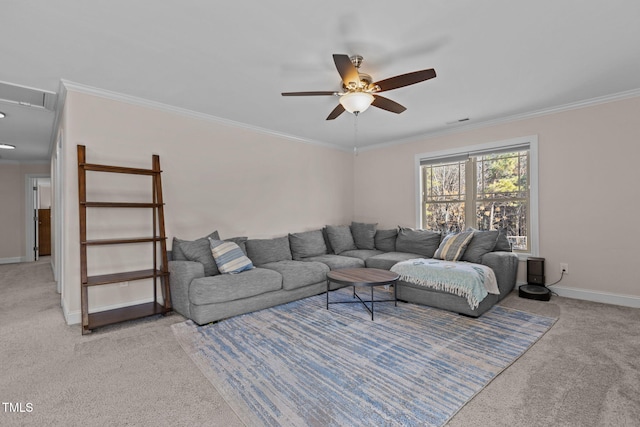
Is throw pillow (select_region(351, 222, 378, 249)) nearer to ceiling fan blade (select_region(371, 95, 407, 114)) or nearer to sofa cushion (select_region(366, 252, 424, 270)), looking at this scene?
sofa cushion (select_region(366, 252, 424, 270))

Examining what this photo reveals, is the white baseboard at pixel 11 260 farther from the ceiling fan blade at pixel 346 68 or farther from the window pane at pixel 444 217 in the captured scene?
the window pane at pixel 444 217

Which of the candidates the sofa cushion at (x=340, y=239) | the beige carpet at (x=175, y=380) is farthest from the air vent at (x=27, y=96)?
the sofa cushion at (x=340, y=239)

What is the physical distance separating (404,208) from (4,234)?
8884 millimetres

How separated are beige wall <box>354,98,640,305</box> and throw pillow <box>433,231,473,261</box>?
979 millimetres

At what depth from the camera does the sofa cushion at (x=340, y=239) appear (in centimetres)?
524

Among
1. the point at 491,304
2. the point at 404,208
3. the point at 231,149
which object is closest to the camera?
the point at 491,304

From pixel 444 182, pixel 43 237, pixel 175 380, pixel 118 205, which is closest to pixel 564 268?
pixel 444 182

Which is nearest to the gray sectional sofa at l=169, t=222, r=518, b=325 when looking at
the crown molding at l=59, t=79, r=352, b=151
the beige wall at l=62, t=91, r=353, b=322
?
the beige wall at l=62, t=91, r=353, b=322

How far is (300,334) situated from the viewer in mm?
2814

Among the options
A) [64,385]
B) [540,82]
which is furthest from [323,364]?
[540,82]

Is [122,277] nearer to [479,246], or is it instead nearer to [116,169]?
[116,169]

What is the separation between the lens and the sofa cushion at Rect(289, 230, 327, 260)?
4.78 metres

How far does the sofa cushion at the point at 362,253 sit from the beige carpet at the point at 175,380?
248 centimetres

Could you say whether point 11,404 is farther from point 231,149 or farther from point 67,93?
point 231,149
